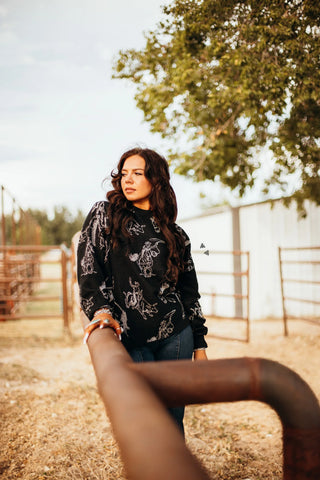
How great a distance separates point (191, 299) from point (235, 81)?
8.86 ft

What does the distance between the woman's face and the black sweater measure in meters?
0.14

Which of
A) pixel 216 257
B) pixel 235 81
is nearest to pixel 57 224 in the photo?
pixel 216 257

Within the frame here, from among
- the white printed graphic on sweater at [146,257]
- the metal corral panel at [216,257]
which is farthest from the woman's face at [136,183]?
the metal corral panel at [216,257]

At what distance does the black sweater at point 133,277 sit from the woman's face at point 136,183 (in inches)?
5.4

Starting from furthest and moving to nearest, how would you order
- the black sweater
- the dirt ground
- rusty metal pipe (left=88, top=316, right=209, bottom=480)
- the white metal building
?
the white metal building < the dirt ground < the black sweater < rusty metal pipe (left=88, top=316, right=209, bottom=480)

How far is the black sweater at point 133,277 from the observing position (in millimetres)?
1660

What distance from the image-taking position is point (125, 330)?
1712 millimetres

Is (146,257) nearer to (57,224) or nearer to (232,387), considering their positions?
(232,387)

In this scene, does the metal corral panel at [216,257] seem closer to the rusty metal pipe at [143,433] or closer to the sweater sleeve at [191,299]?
the sweater sleeve at [191,299]

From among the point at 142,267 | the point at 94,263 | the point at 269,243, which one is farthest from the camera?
the point at 269,243

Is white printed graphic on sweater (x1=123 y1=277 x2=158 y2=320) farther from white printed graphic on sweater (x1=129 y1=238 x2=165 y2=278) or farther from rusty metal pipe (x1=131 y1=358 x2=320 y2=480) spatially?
rusty metal pipe (x1=131 y1=358 x2=320 y2=480)

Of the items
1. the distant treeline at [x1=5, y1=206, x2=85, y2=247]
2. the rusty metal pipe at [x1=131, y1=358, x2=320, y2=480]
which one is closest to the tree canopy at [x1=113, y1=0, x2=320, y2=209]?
the rusty metal pipe at [x1=131, y1=358, x2=320, y2=480]

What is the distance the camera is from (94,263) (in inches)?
63.5

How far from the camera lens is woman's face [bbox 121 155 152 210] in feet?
6.15
